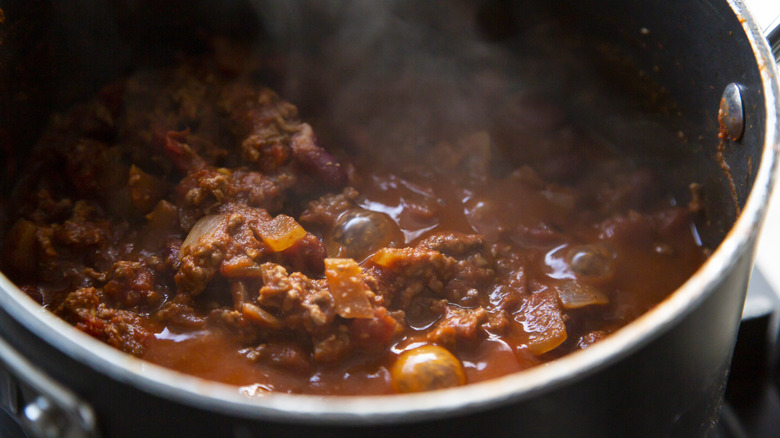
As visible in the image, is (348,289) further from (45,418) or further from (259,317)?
(45,418)

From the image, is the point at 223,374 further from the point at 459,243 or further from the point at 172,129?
the point at 172,129

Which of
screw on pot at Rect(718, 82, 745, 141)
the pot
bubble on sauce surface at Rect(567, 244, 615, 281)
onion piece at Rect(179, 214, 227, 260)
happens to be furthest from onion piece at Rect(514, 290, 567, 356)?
onion piece at Rect(179, 214, 227, 260)

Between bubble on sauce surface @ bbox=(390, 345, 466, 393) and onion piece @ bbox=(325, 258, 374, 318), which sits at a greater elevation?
onion piece @ bbox=(325, 258, 374, 318)

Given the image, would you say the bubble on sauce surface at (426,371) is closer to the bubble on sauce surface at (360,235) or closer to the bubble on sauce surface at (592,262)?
the bubble on sauce surface at (360,235)

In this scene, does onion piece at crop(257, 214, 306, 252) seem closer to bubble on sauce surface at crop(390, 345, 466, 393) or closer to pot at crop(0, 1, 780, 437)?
bubble on sauce surface at crop(390, 345, 466, 393)

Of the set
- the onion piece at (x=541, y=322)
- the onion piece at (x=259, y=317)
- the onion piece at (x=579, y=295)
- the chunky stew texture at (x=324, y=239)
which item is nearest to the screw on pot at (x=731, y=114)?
the chunky stew texture at (x=324, y=239)

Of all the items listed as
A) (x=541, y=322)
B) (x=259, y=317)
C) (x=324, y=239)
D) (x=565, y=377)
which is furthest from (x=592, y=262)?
(x=565, y=377)

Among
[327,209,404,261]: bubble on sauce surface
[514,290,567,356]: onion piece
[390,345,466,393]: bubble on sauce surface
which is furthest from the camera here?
[327,209,404,261]: bubble on sauce surface

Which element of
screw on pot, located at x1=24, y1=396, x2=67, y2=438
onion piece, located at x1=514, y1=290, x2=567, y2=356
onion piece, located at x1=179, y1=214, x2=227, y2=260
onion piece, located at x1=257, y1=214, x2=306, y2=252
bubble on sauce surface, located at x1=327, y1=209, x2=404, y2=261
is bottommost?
onion piece, located at x1=514, y1=290, x2=567, y2=356

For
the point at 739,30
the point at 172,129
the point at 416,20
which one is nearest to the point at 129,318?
the point at 172,129
